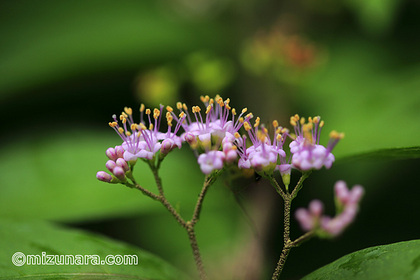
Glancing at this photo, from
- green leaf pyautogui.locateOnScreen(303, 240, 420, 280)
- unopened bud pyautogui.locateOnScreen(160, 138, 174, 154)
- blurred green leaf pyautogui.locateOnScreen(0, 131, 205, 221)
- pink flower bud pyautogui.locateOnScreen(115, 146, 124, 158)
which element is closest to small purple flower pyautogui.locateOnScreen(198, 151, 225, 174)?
unopened bud pyautogui.locateOnScreen(160, 138, 174, 154)

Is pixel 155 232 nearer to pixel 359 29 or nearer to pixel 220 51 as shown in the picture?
pixel 220 51

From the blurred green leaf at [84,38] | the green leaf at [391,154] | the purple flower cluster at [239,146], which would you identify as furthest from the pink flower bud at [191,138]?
the blurred green leaf at [84,38]

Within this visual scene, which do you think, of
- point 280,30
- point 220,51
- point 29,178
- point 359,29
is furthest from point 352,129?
point 29,178

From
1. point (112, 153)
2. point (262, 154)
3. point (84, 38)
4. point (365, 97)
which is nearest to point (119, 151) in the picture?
point (112, 153)

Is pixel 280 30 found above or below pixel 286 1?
below

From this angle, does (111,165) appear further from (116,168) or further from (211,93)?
(211,93)
